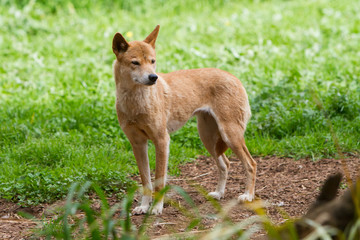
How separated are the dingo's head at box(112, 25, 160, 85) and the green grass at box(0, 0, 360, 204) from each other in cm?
128

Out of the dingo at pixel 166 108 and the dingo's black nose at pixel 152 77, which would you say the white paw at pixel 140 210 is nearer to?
the dingo at pixel 166 108

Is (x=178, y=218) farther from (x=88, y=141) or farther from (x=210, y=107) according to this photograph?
(x=88, y=141)

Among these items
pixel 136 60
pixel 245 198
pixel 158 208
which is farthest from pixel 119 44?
pixel 245 198

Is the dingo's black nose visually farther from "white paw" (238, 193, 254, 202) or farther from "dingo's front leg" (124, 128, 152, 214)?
"white paw" (238, 193, 254, 202)

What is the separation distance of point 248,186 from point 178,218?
3.18 ft

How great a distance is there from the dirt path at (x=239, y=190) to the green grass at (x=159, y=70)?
22 centimetres

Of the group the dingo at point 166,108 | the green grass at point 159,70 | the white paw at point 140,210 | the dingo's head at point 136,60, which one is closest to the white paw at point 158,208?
the dingo at point 166,108

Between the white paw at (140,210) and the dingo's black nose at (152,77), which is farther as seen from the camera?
the white paw at (140,210)

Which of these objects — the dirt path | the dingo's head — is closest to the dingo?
the dingo's head

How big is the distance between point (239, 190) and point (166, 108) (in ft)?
4.39

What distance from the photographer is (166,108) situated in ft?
17.6

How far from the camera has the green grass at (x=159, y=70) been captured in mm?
6215

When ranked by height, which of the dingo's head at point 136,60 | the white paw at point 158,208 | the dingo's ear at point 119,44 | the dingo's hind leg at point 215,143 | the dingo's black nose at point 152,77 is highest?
the dingo's ear at point 119,44

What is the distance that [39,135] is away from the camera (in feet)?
22.8
